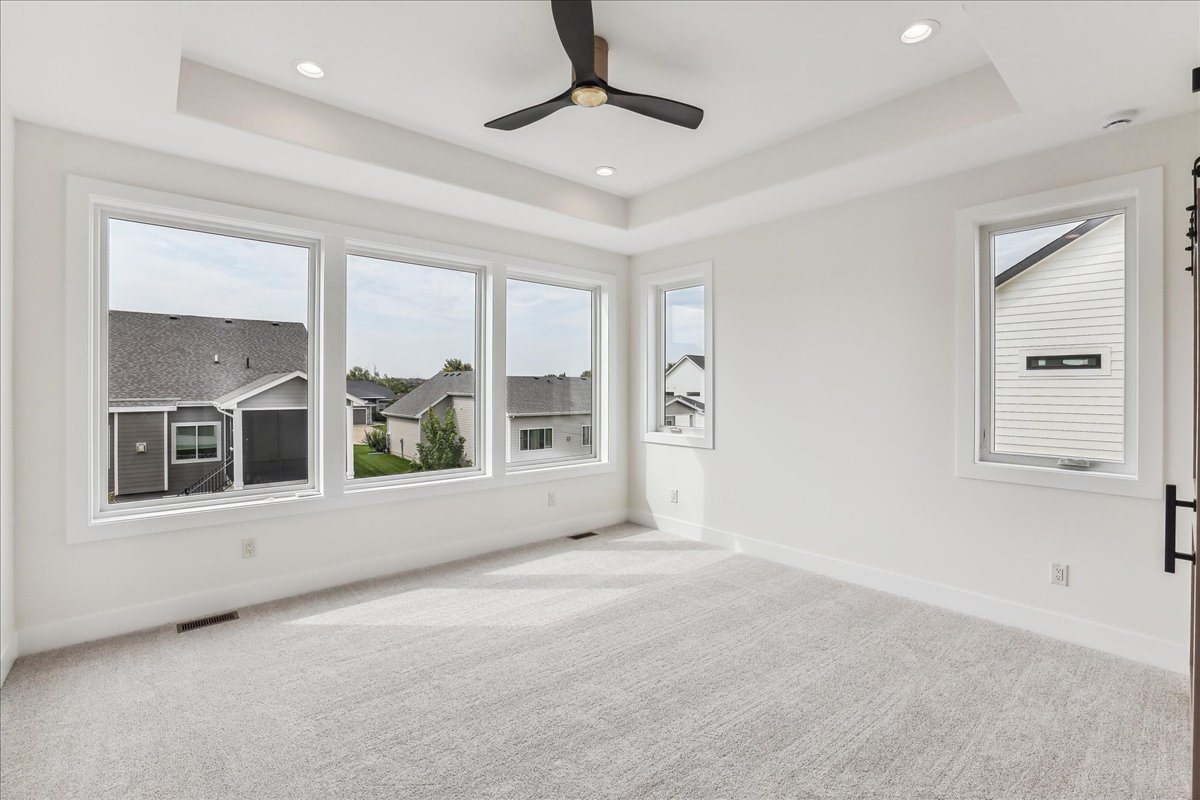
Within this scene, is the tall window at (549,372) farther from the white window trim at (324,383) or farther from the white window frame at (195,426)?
the white window frame at (195,426)

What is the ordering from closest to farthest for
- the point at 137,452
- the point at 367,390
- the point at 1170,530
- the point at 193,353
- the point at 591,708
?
1. the point at 1170,530
2. the point at 591,708
3. the point at 137,452
4. the point at 193,353
5. the point at 367,390

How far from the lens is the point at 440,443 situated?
4316mm

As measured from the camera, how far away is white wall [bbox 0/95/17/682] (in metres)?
2.49

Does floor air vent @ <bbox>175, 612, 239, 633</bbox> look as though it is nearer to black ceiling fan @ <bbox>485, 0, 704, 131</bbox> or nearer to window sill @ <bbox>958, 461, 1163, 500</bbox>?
black ceiling fan @ <bbox>485, 0, 704, 131</bbox>

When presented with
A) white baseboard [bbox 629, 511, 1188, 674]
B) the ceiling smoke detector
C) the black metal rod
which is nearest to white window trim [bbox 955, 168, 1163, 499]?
the ceiling smoke detector

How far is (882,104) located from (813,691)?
2873 mm

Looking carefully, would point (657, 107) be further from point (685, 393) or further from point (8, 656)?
point (8, 656)

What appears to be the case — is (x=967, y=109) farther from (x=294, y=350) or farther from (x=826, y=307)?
(x=294, y=350)

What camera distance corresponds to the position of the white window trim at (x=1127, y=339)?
262cm

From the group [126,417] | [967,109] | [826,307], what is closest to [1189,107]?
[967,109]

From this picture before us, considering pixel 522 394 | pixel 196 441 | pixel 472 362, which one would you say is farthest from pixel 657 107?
pixel 196 441

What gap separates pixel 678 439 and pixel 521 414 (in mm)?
1345

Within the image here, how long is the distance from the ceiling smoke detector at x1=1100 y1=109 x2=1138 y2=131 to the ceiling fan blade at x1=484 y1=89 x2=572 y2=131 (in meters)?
2.42

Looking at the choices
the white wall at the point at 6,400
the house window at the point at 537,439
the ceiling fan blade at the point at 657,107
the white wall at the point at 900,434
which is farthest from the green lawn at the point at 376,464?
the ceiling fan blade at the point at 657,107
